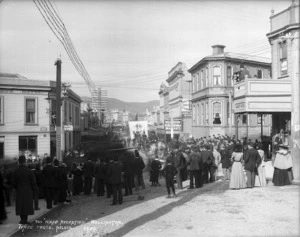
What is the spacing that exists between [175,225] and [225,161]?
271 inches

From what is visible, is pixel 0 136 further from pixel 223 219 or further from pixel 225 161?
pixel 223 219

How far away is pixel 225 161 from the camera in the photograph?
45.0 feet

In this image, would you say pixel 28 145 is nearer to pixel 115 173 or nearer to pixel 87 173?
pixel 87 173

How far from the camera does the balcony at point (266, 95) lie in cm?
1738

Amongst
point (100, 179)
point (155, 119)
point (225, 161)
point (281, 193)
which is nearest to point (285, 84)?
point (225, 161)

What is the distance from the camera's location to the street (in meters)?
6.97

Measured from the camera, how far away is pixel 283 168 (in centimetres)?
1103

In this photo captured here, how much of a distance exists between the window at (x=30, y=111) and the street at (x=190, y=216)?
54.1ft

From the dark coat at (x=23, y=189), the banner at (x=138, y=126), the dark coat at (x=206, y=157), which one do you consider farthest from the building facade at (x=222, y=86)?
the dark coat at (x=23, y=189)

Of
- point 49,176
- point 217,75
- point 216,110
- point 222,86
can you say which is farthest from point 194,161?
point 217,75

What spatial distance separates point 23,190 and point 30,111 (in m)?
18.7
